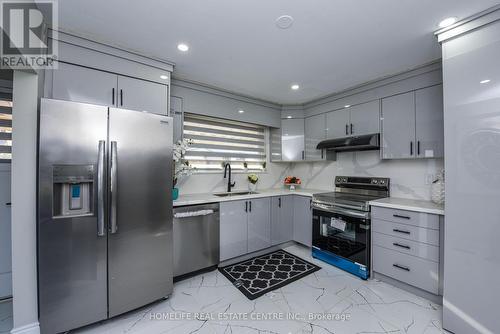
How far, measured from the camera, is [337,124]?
321cm

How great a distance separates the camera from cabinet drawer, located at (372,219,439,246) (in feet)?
6.55

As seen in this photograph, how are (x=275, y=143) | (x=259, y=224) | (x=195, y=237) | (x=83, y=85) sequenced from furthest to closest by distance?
(x=275, y=143) → (x=259, y=224) → (x=195, y=237) → (x=83, y=85)

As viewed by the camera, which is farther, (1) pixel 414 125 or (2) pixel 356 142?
(2) pixel 356 142

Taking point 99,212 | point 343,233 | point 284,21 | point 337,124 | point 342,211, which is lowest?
point 343,233

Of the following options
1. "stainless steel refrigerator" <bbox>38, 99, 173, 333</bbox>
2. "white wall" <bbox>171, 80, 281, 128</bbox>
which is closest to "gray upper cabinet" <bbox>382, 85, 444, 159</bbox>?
"white wall" <bbox>171, 80, 281, 128</bbox>

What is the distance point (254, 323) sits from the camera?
1.77m

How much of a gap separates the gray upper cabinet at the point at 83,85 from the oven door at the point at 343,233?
2800mm

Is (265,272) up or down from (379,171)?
Answer: down

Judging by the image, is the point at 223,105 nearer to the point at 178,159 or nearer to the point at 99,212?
the point at 178,159

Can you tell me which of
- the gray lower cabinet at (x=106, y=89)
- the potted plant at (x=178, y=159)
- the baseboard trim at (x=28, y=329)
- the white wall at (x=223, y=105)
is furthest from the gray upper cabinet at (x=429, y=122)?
the baseboard trim at (x=28, y=329)

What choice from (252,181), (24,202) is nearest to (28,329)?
(24,202)

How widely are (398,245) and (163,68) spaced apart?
316 cm

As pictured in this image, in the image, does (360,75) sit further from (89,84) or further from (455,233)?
(89,84)

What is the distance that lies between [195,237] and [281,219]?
4.58 feet
